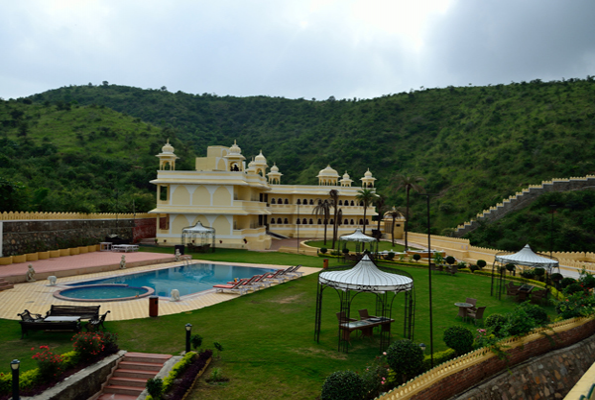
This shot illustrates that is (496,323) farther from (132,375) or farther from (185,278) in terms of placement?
(185,278)

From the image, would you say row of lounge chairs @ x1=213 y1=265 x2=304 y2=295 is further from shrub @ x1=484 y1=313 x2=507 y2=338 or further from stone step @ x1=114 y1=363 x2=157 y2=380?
shrub @ x1=484 y1=313 x2=507 y2=338

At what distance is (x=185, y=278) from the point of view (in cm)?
2453

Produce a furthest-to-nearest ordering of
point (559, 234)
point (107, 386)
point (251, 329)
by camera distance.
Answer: point (559, 234) → point (251, 329) → point (107, 386)

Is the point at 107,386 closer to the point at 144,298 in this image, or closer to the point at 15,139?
the point at 144,298

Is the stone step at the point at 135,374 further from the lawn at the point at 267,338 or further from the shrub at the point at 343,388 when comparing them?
the shrub at the point at 343,388

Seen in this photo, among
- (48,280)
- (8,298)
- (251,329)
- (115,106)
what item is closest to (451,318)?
(251,329)

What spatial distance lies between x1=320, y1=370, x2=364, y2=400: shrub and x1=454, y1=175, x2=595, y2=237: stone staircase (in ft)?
147

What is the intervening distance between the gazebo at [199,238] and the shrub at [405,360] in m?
27.0

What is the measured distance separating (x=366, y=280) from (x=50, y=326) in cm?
949

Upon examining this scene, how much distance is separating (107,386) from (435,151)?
2732 inches

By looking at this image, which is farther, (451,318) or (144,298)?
(144,298)

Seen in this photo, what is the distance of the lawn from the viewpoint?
1005cm

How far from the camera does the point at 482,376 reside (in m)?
11.0

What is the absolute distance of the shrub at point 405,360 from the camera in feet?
31.3
